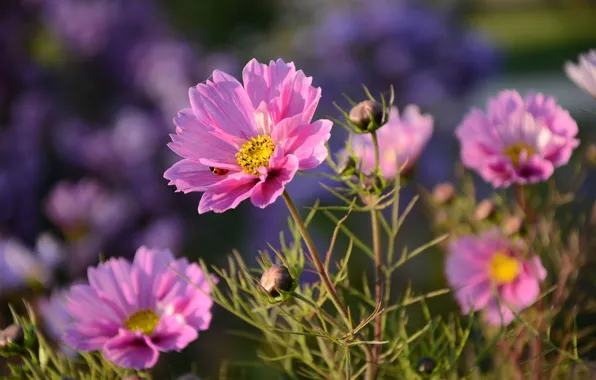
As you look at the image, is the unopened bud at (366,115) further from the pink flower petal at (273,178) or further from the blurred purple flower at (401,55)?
the blurred purple flower at (401,55)

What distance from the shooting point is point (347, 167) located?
37 centimetres

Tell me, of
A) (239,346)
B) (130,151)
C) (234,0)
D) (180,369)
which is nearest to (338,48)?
(130,151)

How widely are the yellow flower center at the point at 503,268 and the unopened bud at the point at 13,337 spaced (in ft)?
0.90

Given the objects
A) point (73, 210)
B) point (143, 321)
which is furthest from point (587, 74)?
point (73, 210)

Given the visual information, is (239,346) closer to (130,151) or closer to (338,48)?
(130,151)

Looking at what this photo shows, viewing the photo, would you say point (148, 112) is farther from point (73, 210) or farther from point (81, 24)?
point (73, 210)

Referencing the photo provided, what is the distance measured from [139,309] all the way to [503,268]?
22 cm

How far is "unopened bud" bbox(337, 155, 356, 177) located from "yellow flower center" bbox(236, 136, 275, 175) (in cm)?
4

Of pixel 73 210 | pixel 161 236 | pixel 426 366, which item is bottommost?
pixel 161 236

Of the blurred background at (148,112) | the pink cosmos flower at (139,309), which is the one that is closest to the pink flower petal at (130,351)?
the pink cosmos flower at (139,309)

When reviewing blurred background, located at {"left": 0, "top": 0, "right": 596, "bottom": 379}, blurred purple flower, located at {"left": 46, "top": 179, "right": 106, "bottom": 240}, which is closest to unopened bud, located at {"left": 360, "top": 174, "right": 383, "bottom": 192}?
blurred background, located at {"left": 0, "top": 0, "right": 596, "bottom": 379}

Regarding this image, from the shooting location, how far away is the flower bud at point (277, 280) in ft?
1.05

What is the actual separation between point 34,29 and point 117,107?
0.26 metres

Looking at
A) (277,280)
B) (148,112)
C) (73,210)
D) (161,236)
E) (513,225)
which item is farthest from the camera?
(148,112)
